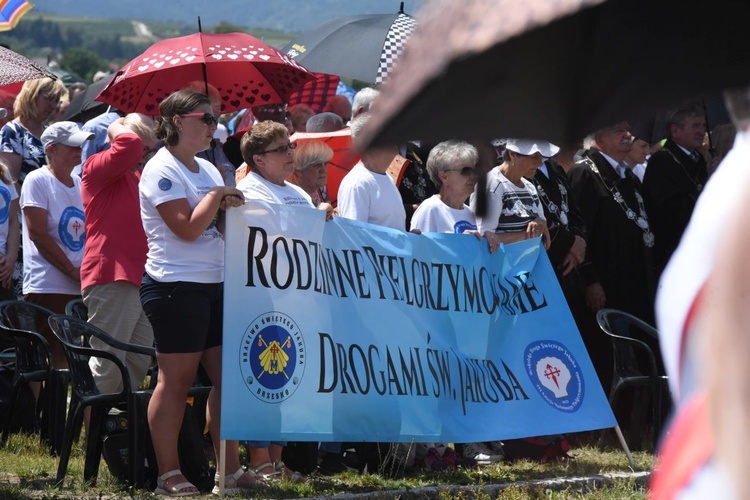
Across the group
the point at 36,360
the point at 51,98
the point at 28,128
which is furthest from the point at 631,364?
the point at 28,128

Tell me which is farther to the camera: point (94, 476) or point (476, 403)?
point (476, 403)

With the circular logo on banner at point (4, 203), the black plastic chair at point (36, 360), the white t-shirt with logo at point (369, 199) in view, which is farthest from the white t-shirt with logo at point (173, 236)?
the circular logo on banner at point (4, 203)

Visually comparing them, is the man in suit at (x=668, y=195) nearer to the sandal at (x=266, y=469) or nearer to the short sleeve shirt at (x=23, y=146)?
the sandal at (x=266, y=469)

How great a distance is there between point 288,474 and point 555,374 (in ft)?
6.08

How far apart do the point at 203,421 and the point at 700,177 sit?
532cm

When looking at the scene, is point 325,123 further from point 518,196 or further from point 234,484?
point 234,484

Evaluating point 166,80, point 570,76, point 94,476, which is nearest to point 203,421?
point 94,476

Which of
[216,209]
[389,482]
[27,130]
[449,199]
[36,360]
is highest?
[27,130]

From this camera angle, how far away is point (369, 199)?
7.40 meters

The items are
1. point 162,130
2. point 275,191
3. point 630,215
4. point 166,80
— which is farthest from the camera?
point 630,215

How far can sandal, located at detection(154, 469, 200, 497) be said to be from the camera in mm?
6160

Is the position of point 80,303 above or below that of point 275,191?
below

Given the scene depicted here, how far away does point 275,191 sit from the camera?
22.1 feet

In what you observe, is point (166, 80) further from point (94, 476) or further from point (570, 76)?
point (570, 76)
